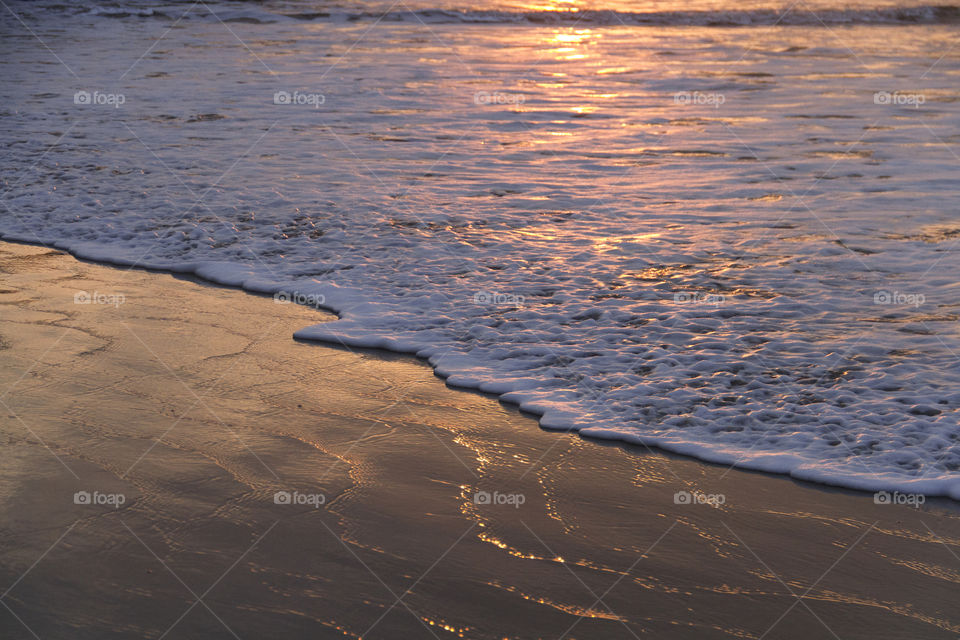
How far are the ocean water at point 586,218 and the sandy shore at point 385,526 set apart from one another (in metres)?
0.47

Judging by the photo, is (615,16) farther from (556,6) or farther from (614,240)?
(614,240)

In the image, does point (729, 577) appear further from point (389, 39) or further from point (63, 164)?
point (389, 39)

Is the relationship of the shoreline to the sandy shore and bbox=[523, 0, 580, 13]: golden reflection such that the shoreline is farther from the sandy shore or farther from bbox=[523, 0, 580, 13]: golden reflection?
bbox=[523, 0, 580, 13]: golden reflection

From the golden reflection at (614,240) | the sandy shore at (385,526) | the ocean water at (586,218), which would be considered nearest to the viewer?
the sandy shore at (385,526)

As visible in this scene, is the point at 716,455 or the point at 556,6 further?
the point at 556,6

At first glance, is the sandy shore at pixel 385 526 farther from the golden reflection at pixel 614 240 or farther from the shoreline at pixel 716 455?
the golden reflection at pixel 614 240

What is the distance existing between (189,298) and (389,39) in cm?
1794

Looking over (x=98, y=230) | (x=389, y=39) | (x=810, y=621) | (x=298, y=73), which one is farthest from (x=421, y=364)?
(x=389, y=39)

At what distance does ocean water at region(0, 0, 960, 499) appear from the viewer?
467cm

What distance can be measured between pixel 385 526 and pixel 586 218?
16.2ft

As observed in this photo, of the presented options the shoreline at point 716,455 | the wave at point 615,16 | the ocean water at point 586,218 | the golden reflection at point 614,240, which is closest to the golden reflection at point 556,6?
the wave at point 615,16

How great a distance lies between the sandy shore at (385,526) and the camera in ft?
9.56

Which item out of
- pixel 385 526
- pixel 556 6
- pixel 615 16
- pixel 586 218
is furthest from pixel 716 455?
pixel 556 6

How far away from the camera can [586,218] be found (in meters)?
7.90
